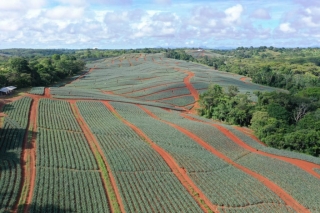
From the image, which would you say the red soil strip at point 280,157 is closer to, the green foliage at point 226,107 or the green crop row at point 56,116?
the green foliage at point 226,107

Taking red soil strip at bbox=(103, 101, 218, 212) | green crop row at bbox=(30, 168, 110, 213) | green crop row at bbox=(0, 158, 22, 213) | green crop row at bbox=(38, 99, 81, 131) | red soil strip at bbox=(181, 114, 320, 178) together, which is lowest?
red soil strip at bbox=(181, 114, 320, 178)

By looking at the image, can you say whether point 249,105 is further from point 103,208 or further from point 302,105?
point 103,208

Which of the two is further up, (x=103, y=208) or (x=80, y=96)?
(x=80, y=96)

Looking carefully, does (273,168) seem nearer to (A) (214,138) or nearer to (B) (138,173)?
(A) (214,138)

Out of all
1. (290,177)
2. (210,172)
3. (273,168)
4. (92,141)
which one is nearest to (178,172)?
(210,172)

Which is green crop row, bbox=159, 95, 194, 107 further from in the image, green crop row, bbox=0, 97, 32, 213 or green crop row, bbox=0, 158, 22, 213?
green crop row, bbox=0, 158, 22, 213

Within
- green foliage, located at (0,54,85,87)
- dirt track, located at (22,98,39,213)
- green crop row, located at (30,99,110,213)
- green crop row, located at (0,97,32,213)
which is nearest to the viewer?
green crop row, located at (30,99,110,213)

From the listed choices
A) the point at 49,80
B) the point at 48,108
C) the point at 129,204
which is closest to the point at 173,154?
the point at 129,204

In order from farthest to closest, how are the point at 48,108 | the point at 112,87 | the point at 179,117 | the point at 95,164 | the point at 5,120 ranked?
the point at 112,87
the point at 179,117
the point at 48,108
the point at 5,120
the point at 95,164

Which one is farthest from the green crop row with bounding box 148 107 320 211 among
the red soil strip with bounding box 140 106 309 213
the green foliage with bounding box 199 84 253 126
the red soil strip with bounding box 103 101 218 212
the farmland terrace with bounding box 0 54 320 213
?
the green foliage with bounding box 199 84 253 126
